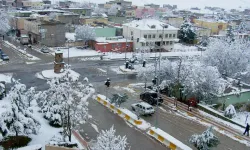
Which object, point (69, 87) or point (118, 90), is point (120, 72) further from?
point (69, 87)

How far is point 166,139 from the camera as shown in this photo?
1977 centimetres

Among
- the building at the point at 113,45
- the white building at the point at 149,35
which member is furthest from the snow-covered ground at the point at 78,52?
the white building at the point at 149,35

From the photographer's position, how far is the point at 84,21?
7500 cm

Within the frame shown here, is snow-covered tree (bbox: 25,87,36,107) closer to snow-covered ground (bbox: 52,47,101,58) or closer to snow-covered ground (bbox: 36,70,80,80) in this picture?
snow-covered ground (bbox: 36,70,80,80)

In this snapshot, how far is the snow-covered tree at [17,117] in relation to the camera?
16.9 metres

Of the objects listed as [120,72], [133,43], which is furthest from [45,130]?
[133,43]

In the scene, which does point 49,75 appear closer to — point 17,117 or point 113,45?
point 17,117

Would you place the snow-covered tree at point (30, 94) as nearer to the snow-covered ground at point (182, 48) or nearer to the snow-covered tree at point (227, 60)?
the snow-covered tree at point (227, 60)

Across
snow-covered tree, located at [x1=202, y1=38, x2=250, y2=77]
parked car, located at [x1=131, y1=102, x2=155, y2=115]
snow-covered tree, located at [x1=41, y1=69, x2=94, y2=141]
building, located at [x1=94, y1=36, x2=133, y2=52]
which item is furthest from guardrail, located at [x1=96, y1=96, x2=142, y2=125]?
building, located at [x1=94, y1=36, x2=133, y2=52]

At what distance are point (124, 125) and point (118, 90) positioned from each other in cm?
904

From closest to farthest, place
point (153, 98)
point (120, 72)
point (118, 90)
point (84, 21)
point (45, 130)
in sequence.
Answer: point (45, 130) → point (153, 98) → point (118, 90) → point (120, 72) → point (84, 21)

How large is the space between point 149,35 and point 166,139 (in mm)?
36536

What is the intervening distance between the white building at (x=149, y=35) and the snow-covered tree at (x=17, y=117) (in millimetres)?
36596

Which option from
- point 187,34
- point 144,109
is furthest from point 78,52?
point 144,109
